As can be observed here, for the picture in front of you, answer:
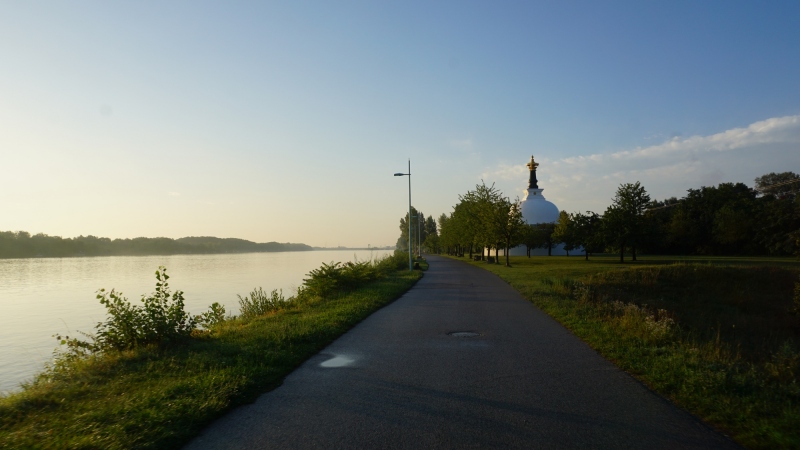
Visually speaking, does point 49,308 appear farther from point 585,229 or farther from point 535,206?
point 535,206

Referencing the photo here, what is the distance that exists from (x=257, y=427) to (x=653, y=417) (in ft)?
13.7

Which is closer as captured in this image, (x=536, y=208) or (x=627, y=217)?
(x=627, y=217)

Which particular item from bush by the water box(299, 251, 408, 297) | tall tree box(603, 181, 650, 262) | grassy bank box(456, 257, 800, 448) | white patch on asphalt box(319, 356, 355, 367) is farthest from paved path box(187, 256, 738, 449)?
tall tree box(603, 181, 650, 262)

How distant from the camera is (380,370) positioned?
7.33m

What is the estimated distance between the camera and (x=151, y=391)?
19.9 ft

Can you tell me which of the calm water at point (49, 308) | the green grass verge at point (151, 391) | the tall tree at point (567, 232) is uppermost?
the tall tree at point (567, 232)

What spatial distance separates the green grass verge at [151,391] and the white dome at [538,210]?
74.8 metres

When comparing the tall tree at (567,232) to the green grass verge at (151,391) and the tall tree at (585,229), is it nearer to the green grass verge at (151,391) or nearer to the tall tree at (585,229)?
the tall tree at (585,229)

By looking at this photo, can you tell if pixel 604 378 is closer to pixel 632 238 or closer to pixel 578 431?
pixel 578 431

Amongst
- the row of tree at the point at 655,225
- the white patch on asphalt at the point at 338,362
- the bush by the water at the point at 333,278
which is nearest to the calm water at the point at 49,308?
the bush by the water at the point at 333,278

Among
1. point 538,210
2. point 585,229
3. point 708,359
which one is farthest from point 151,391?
point 538,210

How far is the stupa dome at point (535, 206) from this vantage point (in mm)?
81438

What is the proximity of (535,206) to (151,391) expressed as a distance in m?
81.7

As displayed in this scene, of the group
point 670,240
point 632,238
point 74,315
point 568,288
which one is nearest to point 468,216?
point 632,238
